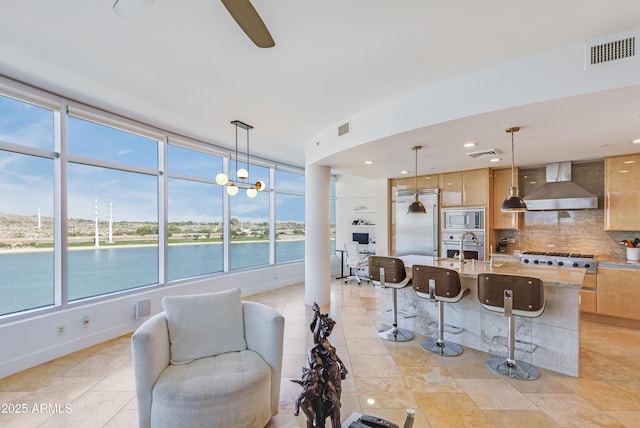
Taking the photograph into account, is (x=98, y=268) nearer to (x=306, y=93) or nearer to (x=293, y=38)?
(x=306, y=93)

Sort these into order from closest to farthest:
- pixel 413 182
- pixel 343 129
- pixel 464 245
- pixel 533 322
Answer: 1. pixel 533 322
2. pixel 343 129
3. pixel 464 245
4. pixel 413 182

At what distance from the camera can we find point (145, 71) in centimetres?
270

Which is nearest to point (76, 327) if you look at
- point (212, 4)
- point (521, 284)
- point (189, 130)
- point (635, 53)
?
point (189, 130)

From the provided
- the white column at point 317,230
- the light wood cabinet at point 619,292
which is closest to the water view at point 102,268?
the white column at point 317,230

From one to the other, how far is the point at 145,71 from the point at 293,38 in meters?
1.54

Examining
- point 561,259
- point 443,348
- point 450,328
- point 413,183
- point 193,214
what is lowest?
point 443,348

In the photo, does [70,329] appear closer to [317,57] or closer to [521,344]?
[317,57]

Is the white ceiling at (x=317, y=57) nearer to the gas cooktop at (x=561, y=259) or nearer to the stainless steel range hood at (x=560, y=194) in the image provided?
the stainless steel range hood at (x=560, y=194)

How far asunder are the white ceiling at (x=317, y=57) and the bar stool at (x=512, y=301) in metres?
1.52

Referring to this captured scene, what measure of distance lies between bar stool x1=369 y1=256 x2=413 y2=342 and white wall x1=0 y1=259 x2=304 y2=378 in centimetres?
302

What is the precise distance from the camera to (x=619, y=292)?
3908 mm

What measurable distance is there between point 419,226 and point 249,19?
5289 mm

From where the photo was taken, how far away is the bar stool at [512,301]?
2.54 meters

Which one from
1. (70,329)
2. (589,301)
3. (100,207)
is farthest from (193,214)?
(589,301)
